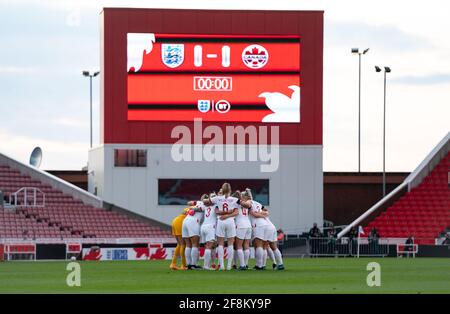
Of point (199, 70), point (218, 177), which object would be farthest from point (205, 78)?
point (218, 177)

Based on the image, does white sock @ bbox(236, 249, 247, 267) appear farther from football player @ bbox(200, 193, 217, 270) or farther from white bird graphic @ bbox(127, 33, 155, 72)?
white bird graphic @ bbox(127, 33, 155, 72)

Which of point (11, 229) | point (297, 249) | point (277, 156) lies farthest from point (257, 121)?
point (11, 229)

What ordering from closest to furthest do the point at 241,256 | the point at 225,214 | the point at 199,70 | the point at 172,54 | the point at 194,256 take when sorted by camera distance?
the point at 225,214, the point at 241,256, the point at 194,256, the point at 199,70, the point at 172,54

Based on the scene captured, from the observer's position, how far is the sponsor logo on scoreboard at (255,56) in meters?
65.2

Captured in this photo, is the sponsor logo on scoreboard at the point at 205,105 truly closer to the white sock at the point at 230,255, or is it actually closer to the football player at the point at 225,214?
the white sock at the point at 230,255

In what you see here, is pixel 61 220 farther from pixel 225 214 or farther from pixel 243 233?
pixel 225 214

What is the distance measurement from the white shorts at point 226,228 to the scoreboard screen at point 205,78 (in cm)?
2901


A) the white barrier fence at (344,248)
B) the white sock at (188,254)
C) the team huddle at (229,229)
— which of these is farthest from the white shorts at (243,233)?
the white barrier fence at (344,248)

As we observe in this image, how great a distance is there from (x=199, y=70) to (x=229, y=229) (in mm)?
29642

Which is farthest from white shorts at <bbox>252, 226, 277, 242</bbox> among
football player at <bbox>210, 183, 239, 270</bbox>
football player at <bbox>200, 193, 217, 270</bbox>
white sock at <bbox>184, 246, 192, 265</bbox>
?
white sock at <bbox>184, 246, 192, 265</bbox>

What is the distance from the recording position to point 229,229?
117ft

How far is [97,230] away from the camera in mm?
64062
